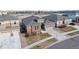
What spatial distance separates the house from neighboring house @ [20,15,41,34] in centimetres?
Result: 13

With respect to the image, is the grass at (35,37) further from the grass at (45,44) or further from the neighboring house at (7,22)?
the neighboring house at (7,22)

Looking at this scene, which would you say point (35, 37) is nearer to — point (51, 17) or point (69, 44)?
point (51, 17)

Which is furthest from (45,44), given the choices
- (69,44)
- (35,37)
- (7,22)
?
(7,22)

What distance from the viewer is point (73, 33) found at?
3098 mm

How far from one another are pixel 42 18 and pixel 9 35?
1.76ft

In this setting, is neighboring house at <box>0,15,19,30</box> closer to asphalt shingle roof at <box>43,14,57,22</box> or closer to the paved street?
asphalt shingle roof at <box>43,14,57,22</box>

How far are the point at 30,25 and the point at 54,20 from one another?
1.17ft

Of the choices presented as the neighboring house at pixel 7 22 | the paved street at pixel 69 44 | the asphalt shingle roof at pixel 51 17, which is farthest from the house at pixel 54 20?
the neighboring house at pixel 7 22

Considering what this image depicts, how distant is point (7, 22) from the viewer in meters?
3.08

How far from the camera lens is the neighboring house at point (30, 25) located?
3080 mm
